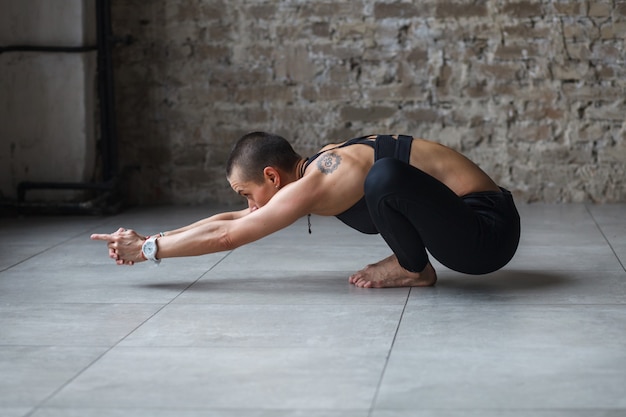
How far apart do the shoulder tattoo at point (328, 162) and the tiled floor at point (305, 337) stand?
0.46 metres

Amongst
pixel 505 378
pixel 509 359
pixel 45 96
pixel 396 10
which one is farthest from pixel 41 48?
pixel 505 378

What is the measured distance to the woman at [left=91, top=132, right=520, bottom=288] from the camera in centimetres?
329

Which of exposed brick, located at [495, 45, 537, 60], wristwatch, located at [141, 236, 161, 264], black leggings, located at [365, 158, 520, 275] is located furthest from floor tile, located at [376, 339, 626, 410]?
exposed brick, located at [495, 45, 537, 60]

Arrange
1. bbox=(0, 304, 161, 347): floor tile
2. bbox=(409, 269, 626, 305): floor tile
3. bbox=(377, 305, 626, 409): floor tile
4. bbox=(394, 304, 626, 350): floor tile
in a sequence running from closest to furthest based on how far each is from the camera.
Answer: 1. bbox=(377, 305, 626, 409): floor tile
2. bbox=(394, 304, 626, 350): floor tile
3. bbox=(0, 304, 161, 347): floor tile
4. bbox=(409, 269, 626, 305): floor tile

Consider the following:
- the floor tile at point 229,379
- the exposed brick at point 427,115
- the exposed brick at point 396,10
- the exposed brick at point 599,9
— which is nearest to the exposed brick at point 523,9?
the exposed brick at point 599,9

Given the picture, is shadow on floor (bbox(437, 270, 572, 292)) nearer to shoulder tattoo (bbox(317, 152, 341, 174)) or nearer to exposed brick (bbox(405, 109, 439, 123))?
shoulder tattoo (bbox(317, 152, 341, 174))

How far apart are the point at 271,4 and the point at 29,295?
313 centimetres

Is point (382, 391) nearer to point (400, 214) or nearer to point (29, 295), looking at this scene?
point (400, 214)

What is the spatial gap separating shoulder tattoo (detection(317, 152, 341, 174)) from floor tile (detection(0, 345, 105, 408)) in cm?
101

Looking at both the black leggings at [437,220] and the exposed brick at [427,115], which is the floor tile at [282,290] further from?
the exposed brick at [427,115]

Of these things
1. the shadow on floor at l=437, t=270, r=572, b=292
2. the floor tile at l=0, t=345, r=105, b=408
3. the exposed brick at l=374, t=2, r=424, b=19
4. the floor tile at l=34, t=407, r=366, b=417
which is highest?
the exposed brick at l=374, t=2, r=424, b=19

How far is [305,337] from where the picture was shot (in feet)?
9.56

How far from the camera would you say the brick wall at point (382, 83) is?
19.7 ft

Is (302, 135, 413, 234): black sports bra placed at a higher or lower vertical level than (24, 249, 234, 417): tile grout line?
higher
